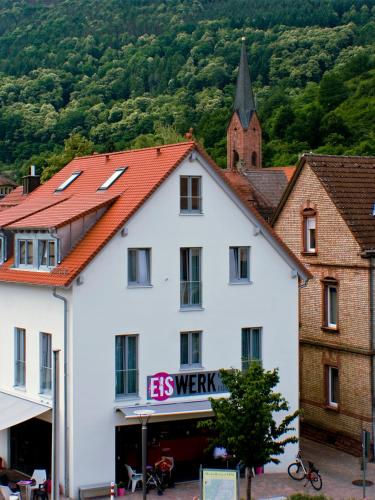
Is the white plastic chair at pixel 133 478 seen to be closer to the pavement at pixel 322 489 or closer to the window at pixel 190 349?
the pavement at pixel 322 489

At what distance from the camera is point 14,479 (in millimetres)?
32156

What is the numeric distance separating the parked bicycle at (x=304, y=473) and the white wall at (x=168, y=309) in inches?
27.7

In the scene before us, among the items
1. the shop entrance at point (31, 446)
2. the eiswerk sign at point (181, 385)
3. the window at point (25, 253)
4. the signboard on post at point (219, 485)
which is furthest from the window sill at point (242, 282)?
the signboard on post at point (219, 485)

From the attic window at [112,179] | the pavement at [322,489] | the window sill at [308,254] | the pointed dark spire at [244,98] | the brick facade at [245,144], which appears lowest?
the pavement at [322,489]

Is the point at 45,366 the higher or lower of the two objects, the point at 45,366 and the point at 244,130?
the lower

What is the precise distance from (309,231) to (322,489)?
1112cm

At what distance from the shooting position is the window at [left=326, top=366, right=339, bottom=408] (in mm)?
36500

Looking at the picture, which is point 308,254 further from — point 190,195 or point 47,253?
point 47,253

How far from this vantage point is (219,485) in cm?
2441

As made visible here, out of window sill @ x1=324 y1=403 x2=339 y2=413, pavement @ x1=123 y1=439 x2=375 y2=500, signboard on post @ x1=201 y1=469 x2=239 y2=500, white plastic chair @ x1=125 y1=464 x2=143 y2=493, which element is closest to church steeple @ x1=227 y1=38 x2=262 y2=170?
window sill @ x1=324 y1=403 x2=339 y2=413

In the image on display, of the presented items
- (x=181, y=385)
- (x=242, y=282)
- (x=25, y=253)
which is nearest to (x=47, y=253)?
(x=25, y=253)

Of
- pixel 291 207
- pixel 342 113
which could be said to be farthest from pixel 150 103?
pixel 291 207

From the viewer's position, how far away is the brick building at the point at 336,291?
34.6 m

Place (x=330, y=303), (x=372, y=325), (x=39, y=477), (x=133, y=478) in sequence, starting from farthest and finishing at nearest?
(x=330, y=303) → (x=372, y=325) → (x=133, y=478) → (x=39, y=477)
